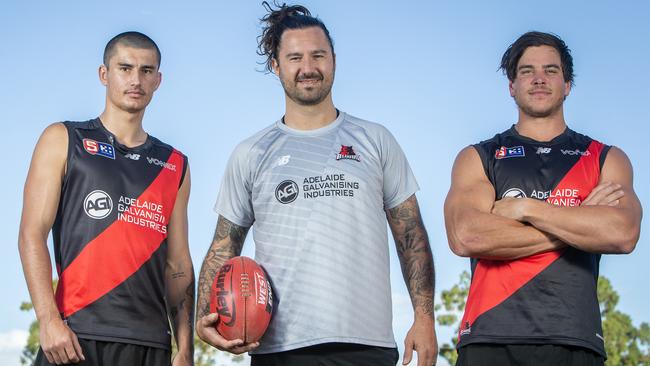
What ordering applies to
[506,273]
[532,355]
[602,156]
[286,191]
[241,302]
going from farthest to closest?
[602,156] → [286,191] → [506,273] → [532,355] → [241,302]

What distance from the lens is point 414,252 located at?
22.0ft

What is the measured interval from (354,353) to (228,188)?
1634mm

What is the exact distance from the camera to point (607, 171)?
22.2 ft

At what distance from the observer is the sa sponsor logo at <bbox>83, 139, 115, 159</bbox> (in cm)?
688

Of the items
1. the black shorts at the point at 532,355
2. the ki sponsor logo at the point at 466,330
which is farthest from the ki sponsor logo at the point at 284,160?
the black shorts at the point at 532,355

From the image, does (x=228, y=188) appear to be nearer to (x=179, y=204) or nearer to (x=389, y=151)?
(x=179, y=204)

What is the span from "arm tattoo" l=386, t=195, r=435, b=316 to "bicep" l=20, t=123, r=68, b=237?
99.5 inches

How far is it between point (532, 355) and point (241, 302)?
2.09 meters

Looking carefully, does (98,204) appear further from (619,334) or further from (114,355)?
(619,334)

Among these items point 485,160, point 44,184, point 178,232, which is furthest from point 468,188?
point 44,184

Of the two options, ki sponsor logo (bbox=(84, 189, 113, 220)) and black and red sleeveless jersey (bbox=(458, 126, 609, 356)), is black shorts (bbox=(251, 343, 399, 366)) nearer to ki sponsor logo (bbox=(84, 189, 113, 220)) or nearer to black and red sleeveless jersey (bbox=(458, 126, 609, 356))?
black and red sleeveless jersey (bbox=(458, 126, 609, 356))

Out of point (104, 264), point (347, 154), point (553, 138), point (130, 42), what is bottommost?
point (104, 264)

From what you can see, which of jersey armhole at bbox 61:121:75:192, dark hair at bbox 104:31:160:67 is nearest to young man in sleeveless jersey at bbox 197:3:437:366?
dark hair at bbox 104:31:160:67

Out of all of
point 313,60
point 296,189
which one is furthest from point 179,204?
point 313,60
